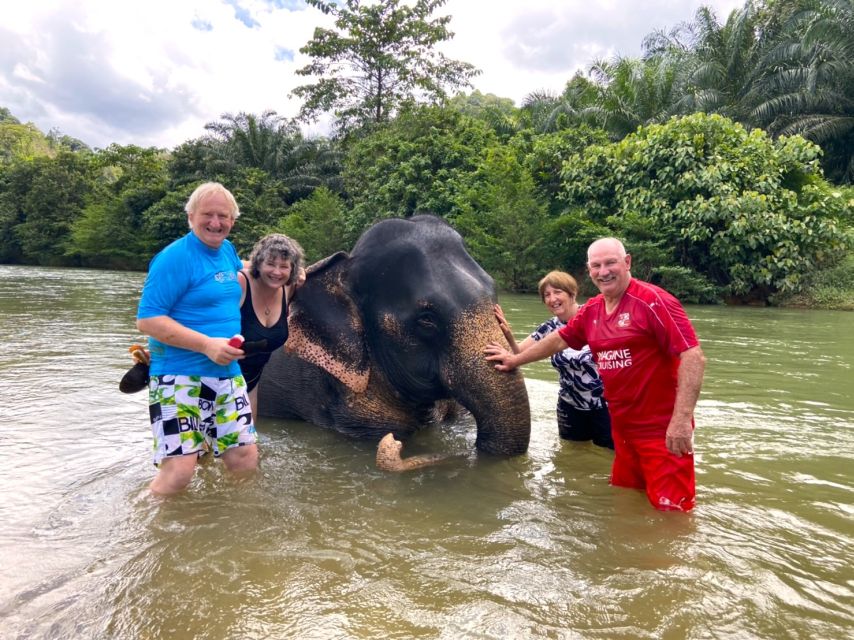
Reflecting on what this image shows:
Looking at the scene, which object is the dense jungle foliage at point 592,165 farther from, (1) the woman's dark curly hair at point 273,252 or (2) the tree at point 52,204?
(1) the woman's dark curly hair at point 273,252

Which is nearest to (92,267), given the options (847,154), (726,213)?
(726,213)

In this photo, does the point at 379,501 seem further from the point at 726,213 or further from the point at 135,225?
the point at 135,225

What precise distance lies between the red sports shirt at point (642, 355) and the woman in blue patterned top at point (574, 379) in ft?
2.78

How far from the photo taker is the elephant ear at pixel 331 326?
3938 millimetres

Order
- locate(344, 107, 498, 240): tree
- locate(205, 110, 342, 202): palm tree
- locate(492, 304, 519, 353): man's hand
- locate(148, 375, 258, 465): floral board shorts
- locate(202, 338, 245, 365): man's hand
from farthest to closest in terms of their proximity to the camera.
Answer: locate(205, 110, 342, 202): palm tree < locate(344, 107, 498, 240): tree < locate(492, 304, 519, 353): man's hand < locate(148, 375, 258, 465): floral board shorts < locate(202, 338, 245, 365): man's hand

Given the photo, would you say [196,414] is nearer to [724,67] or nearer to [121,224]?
[724,67]

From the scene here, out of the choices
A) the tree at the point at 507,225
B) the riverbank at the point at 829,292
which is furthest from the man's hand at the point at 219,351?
the riverbank at the point at 829,292

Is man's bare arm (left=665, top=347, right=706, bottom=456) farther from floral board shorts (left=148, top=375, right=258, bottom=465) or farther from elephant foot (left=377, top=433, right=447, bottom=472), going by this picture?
floral board shorts (left=148, top=375, right=258, bottom=465)

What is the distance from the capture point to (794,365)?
6.91 meters

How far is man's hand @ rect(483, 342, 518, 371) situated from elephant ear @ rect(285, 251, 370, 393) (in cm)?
94

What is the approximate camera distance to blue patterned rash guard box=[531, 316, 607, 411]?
391cm

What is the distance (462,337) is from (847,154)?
983 inches

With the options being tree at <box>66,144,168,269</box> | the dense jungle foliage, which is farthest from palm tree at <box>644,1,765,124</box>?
tree at <box>66,144,168,269</box>

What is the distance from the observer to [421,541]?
2564 millimetres
